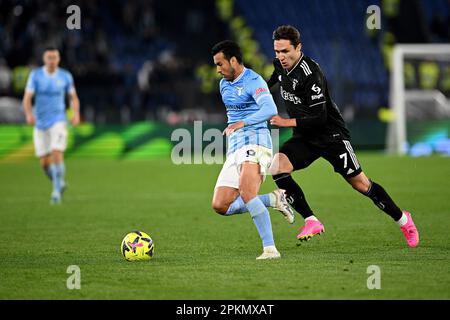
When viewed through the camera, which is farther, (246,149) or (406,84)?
(406,84)

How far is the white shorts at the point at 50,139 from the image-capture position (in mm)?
15055

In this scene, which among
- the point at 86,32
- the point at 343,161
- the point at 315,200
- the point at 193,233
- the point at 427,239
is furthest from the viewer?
the point at 86,32

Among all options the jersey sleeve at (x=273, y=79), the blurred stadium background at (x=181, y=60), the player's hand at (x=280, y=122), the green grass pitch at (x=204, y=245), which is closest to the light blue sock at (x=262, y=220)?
the green grass pitch at (x=204, y=245)

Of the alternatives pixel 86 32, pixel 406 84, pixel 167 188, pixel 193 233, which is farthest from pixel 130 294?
pixel 86 32

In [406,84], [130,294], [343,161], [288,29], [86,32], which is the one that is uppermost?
[86,32]

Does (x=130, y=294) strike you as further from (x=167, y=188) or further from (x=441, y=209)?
(x=167, y=188)

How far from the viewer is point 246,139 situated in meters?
8.80

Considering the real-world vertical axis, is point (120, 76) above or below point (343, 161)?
above

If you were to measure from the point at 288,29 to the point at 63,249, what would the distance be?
323 cm

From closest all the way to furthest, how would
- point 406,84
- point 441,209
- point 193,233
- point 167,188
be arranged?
point 193,233 < point 441,209 < point 167,188 < point 406,84

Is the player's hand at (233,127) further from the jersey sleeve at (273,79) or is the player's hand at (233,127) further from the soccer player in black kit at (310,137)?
the jersey sleeve at (273,79)

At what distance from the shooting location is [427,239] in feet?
33.0

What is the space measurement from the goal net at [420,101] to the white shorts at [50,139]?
12243mm

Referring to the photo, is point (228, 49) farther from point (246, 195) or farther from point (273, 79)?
point (246, 195)
